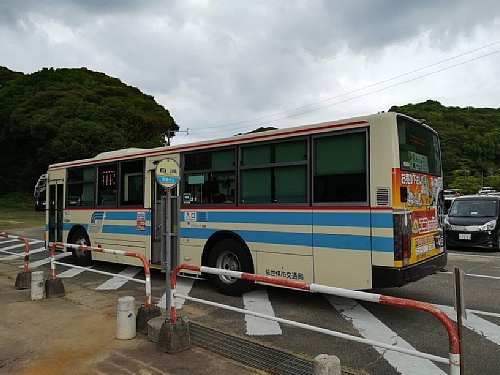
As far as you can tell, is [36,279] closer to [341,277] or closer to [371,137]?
[341,277]

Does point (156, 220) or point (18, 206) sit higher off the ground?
point (18, 206)

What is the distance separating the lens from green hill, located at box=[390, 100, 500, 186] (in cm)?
6625

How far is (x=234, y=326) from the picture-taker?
19.1ft

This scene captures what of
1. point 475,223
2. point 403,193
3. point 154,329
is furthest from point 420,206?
point 475,223

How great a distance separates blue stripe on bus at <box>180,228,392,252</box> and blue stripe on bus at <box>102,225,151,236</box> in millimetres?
1773

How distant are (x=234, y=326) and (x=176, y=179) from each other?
2.20 metres

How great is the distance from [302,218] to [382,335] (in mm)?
2001

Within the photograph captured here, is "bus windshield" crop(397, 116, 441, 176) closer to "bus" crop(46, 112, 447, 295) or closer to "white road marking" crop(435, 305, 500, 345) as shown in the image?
"bus" crop(46, 112, 447, 295)

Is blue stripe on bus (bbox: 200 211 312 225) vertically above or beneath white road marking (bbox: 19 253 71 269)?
above

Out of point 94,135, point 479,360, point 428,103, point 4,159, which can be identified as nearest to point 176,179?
point 479,360

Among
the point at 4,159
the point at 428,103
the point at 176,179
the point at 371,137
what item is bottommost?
the point at 176,179

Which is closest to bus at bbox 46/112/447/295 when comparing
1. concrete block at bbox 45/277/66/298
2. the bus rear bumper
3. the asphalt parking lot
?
the bus rear bumper

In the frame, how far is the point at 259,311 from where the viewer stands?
653cm

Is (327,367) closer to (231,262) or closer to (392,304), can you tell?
(392,304)
